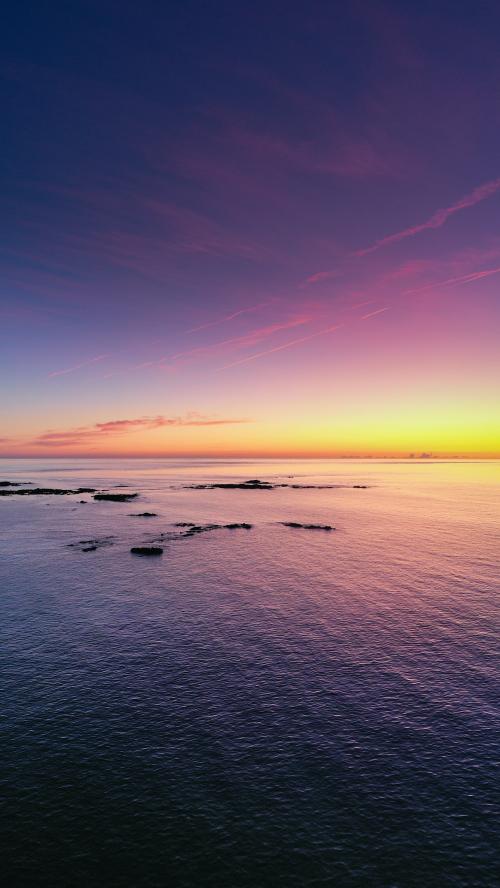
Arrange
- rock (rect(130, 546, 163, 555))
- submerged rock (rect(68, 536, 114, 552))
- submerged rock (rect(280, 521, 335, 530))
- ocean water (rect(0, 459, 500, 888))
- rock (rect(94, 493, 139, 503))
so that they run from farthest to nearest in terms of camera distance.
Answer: rock (rect(94, 493, 139, 503)), submerged rock (rect(280, 521, 335, 530)), submerged rock (rect(68, 536, 114, 552)), rock (rect(130, 546, 163, 555)), ocean water (rect(0, 459, 500, 888))

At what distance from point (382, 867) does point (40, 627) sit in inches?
1583

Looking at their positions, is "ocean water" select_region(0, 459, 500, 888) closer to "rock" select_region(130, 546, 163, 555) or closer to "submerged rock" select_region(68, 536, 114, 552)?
"rock" select_region(130, 546, 163, 555)

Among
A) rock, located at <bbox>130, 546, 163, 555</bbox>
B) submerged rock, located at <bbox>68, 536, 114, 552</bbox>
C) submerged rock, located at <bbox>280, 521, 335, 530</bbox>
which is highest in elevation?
submerged rock, located at <bbox>68, 536, 114, 552</bbox>

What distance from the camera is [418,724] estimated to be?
34906mm

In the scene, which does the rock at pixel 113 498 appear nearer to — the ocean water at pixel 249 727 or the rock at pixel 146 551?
the rock at pixel 146 551

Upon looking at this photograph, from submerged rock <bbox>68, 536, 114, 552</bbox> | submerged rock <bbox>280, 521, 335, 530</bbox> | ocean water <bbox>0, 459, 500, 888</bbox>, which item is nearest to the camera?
ocean water <bbox>0, 459, 500, 888</bbox>

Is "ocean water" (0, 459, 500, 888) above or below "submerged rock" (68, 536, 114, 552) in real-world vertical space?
below

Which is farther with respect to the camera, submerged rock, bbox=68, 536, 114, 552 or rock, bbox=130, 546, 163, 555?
submerged rock, bbox=68, 536, 114, 552

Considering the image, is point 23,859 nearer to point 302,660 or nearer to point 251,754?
point 251,754

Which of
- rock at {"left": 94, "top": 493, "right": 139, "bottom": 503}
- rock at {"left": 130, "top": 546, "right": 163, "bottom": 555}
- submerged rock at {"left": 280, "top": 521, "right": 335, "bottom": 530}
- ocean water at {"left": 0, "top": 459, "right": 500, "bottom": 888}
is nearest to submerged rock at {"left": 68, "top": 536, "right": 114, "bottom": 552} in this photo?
rock at {"left": 130, "top": 546, "right": 163, "bottom": 555}

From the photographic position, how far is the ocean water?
79.5 ft

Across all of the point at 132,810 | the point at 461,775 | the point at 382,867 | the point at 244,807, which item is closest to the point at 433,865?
the point at 382,867

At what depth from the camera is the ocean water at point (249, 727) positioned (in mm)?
24219

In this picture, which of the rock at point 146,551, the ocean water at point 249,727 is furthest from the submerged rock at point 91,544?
the ocean water at point 249,727
